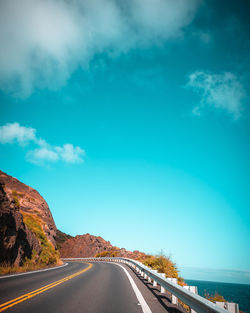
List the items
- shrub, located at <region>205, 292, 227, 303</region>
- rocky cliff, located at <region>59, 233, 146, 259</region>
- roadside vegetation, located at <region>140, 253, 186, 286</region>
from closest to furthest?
shrub, located at <region>205, 292, 227, 303</region>, roadside vegetation, located at <region>140, 253, 186, 286</region>, rocky cliff, located at <region>59, 233, 146, 259</region>

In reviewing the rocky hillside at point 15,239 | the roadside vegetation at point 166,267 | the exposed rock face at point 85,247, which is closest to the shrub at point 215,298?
the roadside vegetation at point 166,267

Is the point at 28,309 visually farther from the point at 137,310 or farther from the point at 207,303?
the point at 207,303

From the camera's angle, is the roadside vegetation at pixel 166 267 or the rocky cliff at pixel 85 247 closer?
the roadside vegetation at pixel 166 267

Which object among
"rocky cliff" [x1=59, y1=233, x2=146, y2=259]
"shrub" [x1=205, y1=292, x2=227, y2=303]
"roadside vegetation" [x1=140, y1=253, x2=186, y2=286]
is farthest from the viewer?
"rocky cliff" [x1=59, y1=233, x2=146, y2=259]

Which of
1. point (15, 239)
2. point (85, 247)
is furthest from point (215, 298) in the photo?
point (85, 247)

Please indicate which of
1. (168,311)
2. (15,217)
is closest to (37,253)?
(15,217)

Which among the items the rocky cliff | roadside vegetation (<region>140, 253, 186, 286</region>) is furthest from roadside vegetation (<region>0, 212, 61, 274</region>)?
the rocky cliff

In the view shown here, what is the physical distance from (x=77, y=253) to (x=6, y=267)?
58.1 m

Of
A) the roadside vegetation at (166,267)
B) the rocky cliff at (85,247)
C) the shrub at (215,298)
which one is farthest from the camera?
the rocky cliff at (85,247)

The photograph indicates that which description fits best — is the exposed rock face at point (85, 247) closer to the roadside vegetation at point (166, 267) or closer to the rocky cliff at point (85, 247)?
the rocky cliff at point (85, 247)

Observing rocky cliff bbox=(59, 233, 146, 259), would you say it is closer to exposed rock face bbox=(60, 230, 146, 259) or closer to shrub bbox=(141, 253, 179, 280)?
exposed rock face bbox=(60, 230, 146, 259)

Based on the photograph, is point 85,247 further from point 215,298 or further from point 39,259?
point 215,298

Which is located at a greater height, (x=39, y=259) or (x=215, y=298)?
(x=215, y=298)

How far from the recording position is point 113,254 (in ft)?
147
